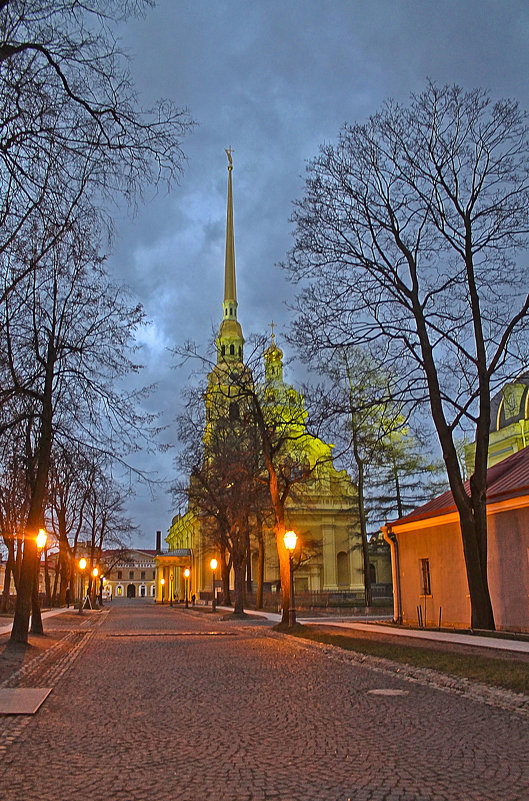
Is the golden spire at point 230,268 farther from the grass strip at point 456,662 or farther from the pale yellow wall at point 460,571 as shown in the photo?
the grass strip at point 456,662

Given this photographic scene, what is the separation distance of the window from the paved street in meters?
13.5

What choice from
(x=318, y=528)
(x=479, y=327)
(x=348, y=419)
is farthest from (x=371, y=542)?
(x=479, y=327)

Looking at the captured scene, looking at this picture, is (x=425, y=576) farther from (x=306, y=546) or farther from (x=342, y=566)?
(x=342, y=566)

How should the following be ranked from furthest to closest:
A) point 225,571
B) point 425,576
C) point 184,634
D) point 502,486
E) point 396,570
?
1. point 225,571
2. point 396,570
3. point 425,576
4. point 184,634
5. point 502,486

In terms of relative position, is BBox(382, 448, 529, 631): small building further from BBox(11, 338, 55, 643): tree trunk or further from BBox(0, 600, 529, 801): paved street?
BBox(11, 338, 55, 643): tree trunk

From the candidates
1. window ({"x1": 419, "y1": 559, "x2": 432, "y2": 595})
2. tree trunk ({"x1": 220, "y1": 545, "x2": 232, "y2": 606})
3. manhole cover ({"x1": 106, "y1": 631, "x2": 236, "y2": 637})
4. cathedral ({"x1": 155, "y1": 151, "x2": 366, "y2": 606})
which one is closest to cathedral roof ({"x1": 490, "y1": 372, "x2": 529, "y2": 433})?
cathedral ({"x1": 155, "y1": 151, "x2": 366, "y2": 606})

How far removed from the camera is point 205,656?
1595 cm

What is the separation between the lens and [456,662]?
12.0 metres

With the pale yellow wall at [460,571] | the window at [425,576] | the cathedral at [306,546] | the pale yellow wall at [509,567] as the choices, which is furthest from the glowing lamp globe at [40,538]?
the cathedral at [306,546]

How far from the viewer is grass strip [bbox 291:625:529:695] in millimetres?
9906

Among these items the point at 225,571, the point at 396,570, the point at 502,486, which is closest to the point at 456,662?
the point at 502,486

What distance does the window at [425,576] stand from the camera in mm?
25078

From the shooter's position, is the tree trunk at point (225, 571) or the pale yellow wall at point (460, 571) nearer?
the pale yellow wall at point (460, 571)

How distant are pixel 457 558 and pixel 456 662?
11254 millimetres
